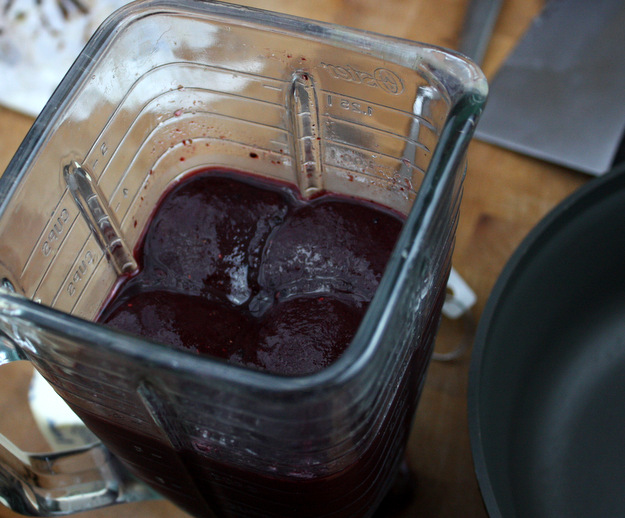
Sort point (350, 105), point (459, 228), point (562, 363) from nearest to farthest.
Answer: point (350, 105) → point (562, 363) → point (459, 228)

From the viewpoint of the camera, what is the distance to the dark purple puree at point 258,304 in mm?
367

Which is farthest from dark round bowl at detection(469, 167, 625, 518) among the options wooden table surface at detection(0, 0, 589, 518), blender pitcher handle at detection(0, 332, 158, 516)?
blender pitcher handle at detection(0, 332, 158, 516)

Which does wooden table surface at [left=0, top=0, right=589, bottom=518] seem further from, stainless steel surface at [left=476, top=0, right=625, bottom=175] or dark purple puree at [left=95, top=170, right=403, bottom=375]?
dark purple puree at [left=95, top=170, right=403, bottom=375]

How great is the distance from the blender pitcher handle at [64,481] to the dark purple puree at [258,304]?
5cm

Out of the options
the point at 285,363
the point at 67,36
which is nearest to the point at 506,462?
the point at 285,363

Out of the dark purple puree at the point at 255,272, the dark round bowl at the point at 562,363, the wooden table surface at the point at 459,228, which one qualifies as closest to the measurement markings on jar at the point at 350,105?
the dark purple puree at the point at 255,272

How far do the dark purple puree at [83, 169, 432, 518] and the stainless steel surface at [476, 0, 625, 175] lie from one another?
1.07ft

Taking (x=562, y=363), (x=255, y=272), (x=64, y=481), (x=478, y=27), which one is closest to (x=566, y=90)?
(x=478, y=27)

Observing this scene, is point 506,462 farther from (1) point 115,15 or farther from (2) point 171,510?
(1) point 115,15

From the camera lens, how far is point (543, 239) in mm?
512

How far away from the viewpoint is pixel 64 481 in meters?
0.47

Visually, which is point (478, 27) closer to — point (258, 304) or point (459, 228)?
point (459, 228)

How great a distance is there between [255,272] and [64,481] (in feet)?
0.66

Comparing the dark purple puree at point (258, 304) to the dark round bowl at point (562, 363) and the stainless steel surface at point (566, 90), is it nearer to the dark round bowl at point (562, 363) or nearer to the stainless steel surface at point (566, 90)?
the dark round bowl at point (562, 363)
